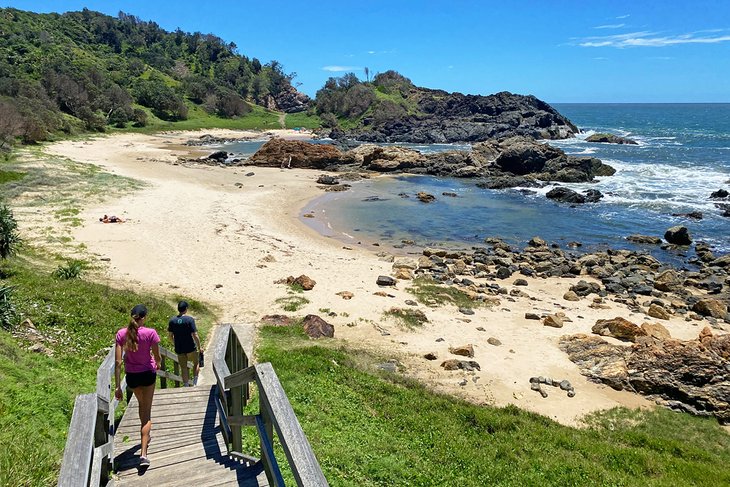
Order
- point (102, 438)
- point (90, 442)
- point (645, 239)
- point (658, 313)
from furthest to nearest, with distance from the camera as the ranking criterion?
1. point (645, 239)
2. point (658, 313)
3. point (102, 438)
4. point (90, 442)

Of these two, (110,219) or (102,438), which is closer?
(102,438)

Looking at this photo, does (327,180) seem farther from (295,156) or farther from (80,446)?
(80,446)

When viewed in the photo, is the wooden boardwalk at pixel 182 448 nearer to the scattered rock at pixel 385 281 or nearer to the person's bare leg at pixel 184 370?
the person's bare leg at pixel 184 370

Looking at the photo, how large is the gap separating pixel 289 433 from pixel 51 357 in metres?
9.19

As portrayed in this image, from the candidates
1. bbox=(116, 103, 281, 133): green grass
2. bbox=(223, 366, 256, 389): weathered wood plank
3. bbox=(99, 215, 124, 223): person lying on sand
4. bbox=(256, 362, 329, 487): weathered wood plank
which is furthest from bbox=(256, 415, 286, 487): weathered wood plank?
bbox=(116, 103, 281, 133): green grass

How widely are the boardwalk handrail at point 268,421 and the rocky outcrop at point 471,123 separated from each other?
115 metres

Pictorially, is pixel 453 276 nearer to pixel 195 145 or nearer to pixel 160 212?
pixel 160 212

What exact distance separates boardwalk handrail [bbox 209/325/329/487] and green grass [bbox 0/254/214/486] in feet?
7.32

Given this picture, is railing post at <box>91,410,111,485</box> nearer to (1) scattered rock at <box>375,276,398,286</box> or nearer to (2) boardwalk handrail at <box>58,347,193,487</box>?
(2) boardwalk handrail at <box>58,347,193,487</box>

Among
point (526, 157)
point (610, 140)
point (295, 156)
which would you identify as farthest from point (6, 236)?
point (610, 140)

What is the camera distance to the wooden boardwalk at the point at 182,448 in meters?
6.34

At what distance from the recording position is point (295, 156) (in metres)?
73.7

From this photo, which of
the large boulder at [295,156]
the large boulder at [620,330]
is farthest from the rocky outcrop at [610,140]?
the large boulder at [620,330]

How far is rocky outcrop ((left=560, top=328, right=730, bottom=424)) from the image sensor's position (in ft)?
51.5
